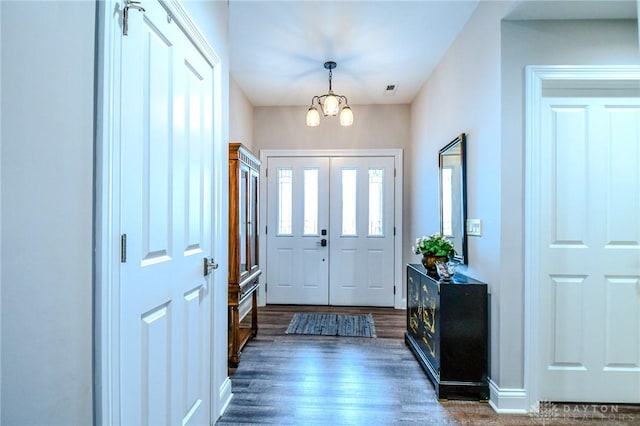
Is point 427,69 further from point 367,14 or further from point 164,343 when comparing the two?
point 164,343

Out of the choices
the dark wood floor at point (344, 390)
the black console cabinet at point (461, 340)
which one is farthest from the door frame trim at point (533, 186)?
the dark wood floor at point (344, 390)

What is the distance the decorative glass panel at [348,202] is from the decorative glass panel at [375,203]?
0.73 ft

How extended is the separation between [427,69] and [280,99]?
1.86 metres

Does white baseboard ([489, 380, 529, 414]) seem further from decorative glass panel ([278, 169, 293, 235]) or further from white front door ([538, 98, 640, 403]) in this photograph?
decorative glass panel ([278, 169, 293, 235])

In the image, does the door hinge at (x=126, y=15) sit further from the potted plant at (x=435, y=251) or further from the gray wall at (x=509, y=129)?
the potted plant at (x=435, y=251)

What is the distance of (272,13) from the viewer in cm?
248

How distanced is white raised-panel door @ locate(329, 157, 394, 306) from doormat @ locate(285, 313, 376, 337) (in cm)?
50

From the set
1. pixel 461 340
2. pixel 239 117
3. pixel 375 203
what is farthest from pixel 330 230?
pixel 461 340

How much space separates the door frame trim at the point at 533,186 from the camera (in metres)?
2.02

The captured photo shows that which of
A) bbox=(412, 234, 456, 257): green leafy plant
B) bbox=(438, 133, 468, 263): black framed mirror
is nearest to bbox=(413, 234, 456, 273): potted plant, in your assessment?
bbox=(412, 234, 456, 257): green leafy plant

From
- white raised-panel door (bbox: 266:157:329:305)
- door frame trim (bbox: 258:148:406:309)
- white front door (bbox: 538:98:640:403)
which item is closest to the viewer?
white front door (bbox: 538:98:640:403)

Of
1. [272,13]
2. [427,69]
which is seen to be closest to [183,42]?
[272,13]

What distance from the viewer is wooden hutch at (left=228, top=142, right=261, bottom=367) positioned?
269 cm

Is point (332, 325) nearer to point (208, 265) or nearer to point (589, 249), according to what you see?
A: point (208, 265)
